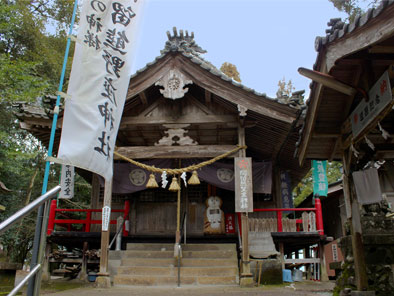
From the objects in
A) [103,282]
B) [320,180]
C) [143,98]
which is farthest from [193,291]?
[320,180]

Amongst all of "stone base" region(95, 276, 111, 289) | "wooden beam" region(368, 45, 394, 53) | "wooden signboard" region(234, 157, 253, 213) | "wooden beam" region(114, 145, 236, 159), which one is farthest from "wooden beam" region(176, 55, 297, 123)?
"stone base" region(95, 276, 111, 289)

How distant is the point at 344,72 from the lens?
550cm

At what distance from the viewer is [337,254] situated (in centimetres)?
2133

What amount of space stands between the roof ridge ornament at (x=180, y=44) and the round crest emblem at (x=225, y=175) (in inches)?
→ 173

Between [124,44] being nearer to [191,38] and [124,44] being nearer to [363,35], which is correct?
[363,35]

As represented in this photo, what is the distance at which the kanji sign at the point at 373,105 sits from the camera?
4.66 m

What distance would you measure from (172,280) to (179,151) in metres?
3.99

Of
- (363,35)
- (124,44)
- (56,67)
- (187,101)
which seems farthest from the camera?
(56,67)

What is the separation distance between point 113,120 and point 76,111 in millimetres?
799

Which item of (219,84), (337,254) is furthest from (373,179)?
(337,254)

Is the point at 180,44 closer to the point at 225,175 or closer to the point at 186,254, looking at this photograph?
the point at 225,175

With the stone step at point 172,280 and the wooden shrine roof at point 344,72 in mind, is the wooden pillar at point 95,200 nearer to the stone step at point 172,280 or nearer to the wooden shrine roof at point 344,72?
the stone step at point 172,280

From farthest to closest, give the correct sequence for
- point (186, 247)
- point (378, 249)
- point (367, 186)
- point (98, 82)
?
point (186, 247) → point (367, 186) → point (378, 249) → point (98, 82)

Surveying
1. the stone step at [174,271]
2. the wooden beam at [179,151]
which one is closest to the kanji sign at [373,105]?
the wooden beam at [179,151]
